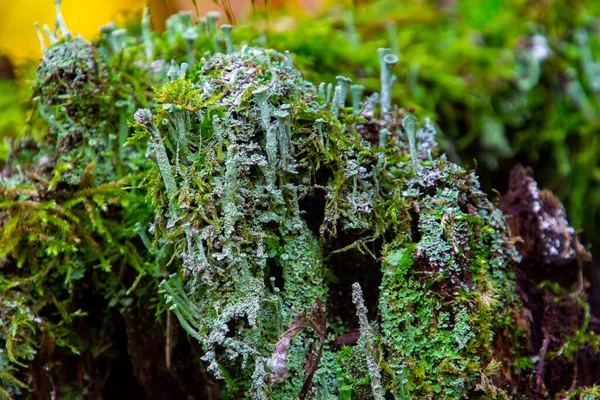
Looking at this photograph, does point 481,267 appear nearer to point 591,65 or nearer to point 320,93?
point 320,93

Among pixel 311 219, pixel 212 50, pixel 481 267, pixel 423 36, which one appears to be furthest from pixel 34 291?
pixel 423 36

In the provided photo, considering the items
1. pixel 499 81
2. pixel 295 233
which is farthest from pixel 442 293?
pixel 499 81

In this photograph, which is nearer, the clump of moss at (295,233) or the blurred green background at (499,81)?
the clump of moss at (295,233)

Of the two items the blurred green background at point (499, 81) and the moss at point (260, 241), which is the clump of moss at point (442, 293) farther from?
the blurred green background at point (499, 81)

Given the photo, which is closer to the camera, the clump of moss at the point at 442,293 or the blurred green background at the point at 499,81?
the clump of moss at the point at 442,293

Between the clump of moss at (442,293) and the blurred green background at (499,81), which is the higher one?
the blurred green background at (499,81)

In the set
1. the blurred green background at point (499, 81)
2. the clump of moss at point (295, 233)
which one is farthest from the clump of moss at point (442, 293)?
the blurred green background at point (499, 81)

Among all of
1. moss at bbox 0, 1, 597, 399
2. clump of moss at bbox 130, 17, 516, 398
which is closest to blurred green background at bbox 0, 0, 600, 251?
moss at bbox 0, 1, 597, 399

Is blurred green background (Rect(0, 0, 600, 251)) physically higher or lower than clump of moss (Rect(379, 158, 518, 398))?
higher

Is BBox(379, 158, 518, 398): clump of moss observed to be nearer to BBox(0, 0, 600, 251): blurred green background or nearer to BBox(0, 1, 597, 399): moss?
BBox(0, 1, 597, 399): moss

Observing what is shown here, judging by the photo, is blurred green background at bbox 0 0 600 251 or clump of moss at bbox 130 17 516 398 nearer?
clump of moss at bbox 130 17 516 398

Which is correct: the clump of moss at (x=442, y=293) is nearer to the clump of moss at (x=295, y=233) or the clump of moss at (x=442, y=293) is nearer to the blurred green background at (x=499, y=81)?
the clump of moss at (x=295, y=233)
